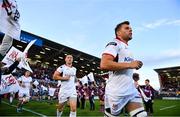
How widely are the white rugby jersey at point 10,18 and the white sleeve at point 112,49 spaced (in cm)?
152

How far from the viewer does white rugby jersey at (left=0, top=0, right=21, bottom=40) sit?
3.82m

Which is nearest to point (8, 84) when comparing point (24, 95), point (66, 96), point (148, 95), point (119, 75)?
point (24, 95)

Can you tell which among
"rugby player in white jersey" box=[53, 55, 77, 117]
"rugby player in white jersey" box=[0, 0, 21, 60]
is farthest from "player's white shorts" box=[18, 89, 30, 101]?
"rugby player in white jersey" box=[0, 0, 21, 60]

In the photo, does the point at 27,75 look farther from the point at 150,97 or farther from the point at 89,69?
the point at 89,69

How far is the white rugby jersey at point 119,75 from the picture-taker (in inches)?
192

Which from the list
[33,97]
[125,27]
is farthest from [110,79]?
[33,97]

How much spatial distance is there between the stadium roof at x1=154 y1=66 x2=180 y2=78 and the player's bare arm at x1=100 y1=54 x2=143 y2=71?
3281 inches

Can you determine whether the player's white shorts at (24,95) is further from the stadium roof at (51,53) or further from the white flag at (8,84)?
the stadium roof at (51,53)

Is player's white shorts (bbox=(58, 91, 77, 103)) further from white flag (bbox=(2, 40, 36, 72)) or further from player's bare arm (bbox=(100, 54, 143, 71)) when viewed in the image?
player's bare arm (bbox=(100, 54, 143, 71))

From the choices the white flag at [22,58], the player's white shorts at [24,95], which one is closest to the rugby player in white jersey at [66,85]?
the white flag at [22,58]

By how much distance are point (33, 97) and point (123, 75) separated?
91.6 feet

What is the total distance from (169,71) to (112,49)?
87664 millimetres

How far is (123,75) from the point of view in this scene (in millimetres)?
4953

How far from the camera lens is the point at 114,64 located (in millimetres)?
4629
